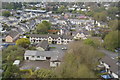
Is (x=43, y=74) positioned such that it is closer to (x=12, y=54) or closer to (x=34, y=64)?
(x=34, y=64)

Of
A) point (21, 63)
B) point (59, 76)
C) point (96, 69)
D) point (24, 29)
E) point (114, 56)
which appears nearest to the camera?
point (59, 76)

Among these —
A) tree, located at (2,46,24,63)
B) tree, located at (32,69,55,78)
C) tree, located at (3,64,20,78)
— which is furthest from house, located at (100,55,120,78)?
tree, located at (2,46,24,63)

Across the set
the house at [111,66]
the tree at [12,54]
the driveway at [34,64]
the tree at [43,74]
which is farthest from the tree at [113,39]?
the tree at [12,54]

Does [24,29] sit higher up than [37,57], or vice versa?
[24,29]

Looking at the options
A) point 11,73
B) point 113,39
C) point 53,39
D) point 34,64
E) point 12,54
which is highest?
point 113,39

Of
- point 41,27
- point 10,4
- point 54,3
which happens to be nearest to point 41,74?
point 41,27

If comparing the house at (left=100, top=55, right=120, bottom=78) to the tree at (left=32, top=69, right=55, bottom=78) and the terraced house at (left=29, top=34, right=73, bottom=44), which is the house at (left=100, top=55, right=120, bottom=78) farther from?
the terraced house at (left=29, top=34, right=73, bottom=44)

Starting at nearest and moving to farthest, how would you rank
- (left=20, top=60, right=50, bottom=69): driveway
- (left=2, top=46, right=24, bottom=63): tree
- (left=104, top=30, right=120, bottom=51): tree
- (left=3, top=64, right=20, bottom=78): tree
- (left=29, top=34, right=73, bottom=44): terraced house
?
(left=3, top=64, right=20, bottom=78): tree, (left=104, top=30, right=120, bottom=51): tree, (left=20, top=60, right=50, bottom=69): driveway, (left=2, top=46, right=24, bottom=63): tree, (left=29, top=34, right=73, bottom=44): terraced house

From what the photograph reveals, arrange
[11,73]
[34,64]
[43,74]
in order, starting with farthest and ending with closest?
1. [34,64]
2. [43,74]
3. [11,73]

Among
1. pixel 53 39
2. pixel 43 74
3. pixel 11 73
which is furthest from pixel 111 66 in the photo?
pixel 53 39

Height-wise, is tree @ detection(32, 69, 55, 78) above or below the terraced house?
below

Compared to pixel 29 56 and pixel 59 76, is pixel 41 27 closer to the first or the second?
pixel 29 56
